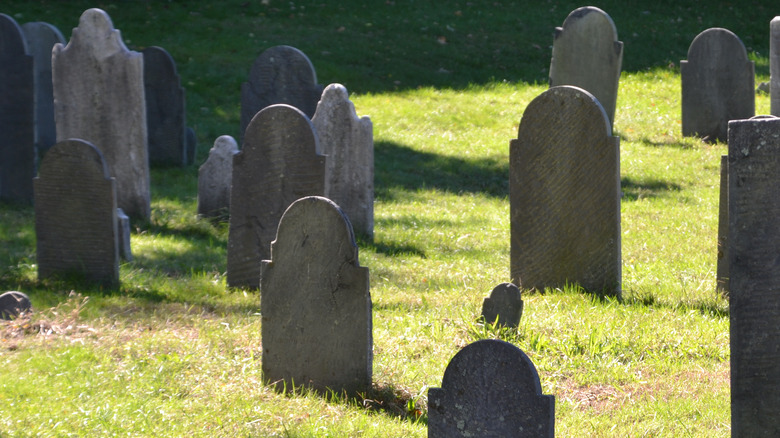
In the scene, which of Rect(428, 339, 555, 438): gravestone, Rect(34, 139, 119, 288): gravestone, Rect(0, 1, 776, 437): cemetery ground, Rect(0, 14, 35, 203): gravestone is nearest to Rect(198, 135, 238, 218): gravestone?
Rect(0, 1, 776, 437): cemetery ground

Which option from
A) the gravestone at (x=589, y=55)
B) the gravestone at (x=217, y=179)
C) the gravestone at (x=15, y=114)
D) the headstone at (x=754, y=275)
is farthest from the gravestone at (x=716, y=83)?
the headstone at (x=754, y=275)

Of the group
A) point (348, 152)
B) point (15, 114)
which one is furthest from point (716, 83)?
point (15, 114)

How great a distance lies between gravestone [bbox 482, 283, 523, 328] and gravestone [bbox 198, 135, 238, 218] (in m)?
3.91

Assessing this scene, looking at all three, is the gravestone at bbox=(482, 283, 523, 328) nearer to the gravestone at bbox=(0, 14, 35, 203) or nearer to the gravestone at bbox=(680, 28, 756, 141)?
the gravestone at bbox=(0, 14, 35, 203)

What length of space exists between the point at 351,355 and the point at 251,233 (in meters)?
2.46

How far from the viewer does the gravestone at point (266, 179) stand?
21.6 feet

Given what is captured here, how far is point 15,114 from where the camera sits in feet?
29.2

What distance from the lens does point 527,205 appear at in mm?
Result: 6562

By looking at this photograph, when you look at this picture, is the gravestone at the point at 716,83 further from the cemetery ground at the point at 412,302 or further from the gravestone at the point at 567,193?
the gravestone at the point at 567,193

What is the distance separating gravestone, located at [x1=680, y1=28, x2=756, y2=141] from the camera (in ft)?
38.1

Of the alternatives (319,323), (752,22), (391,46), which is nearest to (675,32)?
(752,22)

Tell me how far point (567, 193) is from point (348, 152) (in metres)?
2.80

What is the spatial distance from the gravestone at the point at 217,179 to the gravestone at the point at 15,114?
5.77 feet

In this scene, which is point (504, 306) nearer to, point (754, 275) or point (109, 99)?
point (754, 275)
